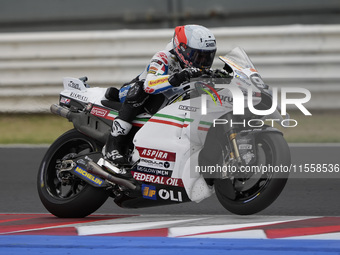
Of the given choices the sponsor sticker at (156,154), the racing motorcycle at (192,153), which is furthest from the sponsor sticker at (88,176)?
the sponsor sticker at (156,154)

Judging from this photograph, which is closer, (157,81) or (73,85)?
(157,81)

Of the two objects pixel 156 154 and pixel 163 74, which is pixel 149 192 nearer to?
pixel 156 154

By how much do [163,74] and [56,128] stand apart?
516cm

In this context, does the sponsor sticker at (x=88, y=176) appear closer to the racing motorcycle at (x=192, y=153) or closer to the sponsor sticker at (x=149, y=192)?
the racing motorcycle at (x=192, y=153)

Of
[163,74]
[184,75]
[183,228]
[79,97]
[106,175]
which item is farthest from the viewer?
[79,97]

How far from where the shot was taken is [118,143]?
577 cm

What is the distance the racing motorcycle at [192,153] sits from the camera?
5.22 meters

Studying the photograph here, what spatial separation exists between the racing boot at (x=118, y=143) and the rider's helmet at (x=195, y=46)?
0.64 metres

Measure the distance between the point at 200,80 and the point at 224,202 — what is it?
0.84m

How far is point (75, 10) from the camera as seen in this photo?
12719 mm

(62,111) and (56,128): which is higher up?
(62,111)

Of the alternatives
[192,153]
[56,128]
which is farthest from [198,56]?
[56,128]

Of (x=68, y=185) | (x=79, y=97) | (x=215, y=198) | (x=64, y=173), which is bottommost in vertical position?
(x=215, y=198)

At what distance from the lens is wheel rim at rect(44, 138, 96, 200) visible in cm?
609
